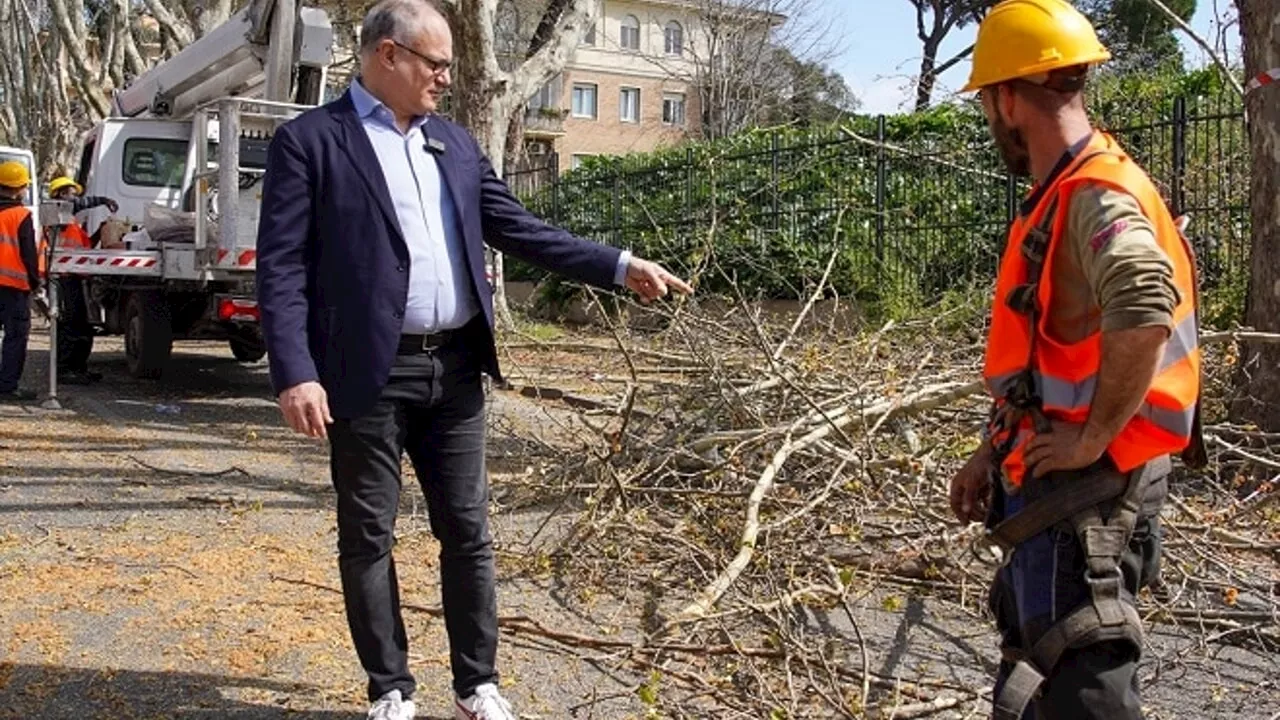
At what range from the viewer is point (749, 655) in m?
4.40

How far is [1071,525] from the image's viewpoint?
107 inches

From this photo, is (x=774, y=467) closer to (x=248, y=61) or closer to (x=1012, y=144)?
(x=1012, y=144)

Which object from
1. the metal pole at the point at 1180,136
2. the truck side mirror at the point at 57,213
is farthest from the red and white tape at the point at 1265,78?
the truck side mirror at the point at 57,213

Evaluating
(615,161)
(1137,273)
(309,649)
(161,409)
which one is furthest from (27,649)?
(615,161)

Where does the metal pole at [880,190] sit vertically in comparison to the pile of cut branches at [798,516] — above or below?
above

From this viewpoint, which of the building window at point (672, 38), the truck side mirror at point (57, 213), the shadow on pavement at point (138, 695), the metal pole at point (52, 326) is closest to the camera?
the shadow on pavement at point (138, 695)

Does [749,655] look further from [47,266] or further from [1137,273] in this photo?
[47,266]

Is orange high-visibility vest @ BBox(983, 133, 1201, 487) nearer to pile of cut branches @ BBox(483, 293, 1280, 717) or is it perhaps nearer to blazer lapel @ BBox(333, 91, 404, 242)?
pile of cut branches @ BBox(483, 293, 1280, 717)

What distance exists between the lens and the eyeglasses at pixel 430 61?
3.87m

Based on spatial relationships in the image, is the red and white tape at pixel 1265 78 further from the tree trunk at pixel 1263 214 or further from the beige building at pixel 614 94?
the beige building at pixel 614 94

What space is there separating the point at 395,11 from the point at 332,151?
423 mm

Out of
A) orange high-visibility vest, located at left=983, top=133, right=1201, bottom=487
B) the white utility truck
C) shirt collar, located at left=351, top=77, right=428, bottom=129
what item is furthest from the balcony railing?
orange high-visibility vest, located at left=983, top=133, right=1201, bottom=487

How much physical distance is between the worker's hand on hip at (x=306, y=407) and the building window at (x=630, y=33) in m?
57.7

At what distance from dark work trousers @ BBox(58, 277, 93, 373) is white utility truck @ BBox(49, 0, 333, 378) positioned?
19 centimetres
